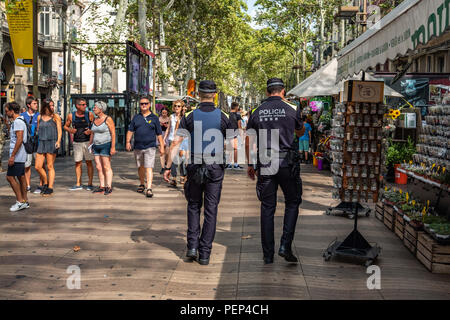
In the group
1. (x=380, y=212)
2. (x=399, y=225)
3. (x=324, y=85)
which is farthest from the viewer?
(x=324, y=85)

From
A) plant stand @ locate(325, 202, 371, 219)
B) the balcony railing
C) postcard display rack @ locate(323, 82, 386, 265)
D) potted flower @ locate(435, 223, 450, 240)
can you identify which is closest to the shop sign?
postcard display rack @ locate(323, 82, 386, 265)

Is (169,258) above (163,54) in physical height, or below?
below

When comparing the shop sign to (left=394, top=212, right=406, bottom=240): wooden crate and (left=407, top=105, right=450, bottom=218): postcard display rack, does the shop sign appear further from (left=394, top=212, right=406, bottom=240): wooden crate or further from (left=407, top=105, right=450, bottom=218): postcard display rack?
(left=394, top=212, right=406, bottom=240): wooden crate

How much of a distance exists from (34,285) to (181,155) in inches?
254

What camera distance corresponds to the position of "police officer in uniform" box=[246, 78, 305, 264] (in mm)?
5836

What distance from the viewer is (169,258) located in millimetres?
6172

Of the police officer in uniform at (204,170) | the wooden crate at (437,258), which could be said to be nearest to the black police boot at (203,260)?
the police officer in uniform at (204,170)

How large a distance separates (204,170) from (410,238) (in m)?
2.67

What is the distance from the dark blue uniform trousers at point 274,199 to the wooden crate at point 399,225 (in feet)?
6.20

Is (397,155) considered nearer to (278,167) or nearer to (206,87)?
(278,167)

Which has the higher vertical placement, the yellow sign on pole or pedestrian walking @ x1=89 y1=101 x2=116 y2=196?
the yellow sign on pole

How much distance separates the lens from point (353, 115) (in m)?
6.29

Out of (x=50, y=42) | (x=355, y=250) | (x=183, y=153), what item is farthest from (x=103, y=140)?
(x=50, y=42)

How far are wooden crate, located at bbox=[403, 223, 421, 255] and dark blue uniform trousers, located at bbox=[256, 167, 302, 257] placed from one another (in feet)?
5.01
